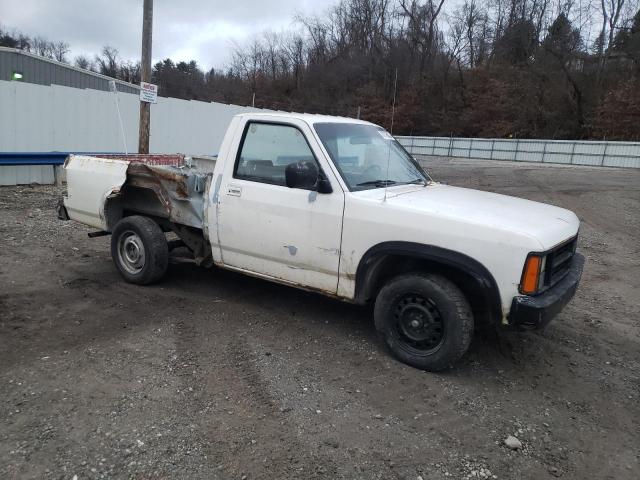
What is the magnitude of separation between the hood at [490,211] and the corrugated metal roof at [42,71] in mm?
22621

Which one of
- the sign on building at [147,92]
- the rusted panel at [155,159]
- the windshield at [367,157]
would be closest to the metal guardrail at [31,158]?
the sign on building at [147,92]

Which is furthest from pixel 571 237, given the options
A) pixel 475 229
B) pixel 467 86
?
pixel 467 86

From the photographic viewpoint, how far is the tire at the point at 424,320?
371cm

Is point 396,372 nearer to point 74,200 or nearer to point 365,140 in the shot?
point 365,140

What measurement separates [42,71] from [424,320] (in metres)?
24.6

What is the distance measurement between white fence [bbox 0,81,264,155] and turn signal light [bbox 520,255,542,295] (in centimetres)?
1185

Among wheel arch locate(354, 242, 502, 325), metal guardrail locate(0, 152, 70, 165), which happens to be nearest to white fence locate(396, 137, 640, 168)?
metal guardrail locate(0, 152, 70, 165)

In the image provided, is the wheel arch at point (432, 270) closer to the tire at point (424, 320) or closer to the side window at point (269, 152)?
the tire at point (424, 320)

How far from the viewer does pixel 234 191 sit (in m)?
4.68

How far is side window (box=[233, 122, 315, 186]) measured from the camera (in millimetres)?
4453

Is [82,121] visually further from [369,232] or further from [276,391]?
[276,391]

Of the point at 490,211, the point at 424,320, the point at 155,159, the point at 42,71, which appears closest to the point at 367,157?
the point at 490,211

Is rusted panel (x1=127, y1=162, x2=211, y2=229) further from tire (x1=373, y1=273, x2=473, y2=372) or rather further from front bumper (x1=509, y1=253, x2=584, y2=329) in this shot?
front bumper (x1=509, y1=253, x2=584, y2=329)

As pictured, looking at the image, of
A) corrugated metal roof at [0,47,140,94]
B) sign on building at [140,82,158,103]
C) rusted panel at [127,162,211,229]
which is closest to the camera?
rusted panel at [127,162,211,229]
